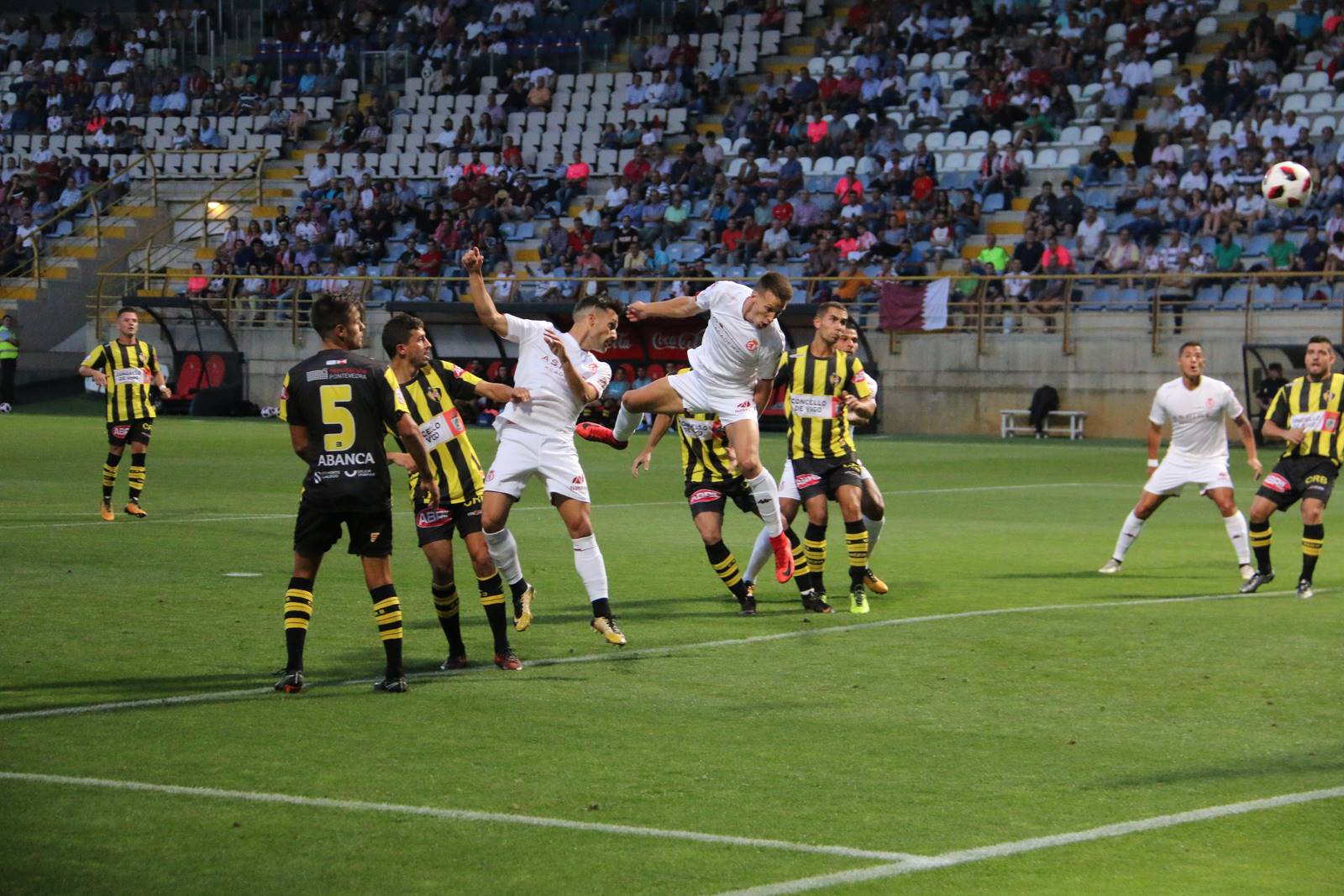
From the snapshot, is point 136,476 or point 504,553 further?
point 136,476

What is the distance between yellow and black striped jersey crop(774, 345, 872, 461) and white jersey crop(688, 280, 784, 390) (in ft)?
1.55

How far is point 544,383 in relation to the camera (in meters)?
10.7

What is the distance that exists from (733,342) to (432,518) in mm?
3194

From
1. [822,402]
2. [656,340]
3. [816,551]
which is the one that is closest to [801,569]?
[816,551]

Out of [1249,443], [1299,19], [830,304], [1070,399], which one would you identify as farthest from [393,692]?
[1299,19]

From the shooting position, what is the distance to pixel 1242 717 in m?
8.65

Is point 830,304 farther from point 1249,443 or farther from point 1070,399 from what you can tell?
point 1070,399

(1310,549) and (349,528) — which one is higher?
(349,528)

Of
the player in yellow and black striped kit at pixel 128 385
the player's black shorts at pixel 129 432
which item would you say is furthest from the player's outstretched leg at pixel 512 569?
the player's black shorts at pixel 129 432

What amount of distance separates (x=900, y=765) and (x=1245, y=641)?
450cm

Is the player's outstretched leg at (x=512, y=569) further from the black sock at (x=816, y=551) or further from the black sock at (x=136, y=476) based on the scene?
the black sock at (x=136, y=476)

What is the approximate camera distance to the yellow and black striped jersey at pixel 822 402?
1287 cm

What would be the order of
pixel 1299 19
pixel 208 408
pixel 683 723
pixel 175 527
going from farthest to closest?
pixel 208 408 < pixel 1299 19 < pixel 175 527 < pixel 683 723

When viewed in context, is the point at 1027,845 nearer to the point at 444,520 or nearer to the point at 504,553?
the point at 444,520
